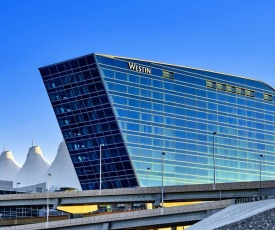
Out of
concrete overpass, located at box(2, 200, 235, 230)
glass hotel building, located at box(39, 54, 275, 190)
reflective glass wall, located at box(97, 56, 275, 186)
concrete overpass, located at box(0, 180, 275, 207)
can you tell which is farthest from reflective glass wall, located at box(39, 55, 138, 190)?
concrete overpass, located at box(2, 200, 235, 230)

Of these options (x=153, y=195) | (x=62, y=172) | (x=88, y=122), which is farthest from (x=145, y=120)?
(x=62, y=172)

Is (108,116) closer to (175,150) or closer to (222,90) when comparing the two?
(175,150)

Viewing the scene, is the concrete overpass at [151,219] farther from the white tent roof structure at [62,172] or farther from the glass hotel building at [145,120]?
the white tent roof structure at [62,172]

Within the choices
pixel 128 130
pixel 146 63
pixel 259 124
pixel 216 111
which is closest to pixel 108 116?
pixel 128 130

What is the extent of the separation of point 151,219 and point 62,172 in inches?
4273

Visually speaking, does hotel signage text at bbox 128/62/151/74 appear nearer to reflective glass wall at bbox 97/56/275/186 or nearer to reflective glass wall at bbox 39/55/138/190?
reflective glass wall at bbox 97/56/275/186

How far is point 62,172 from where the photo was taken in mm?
188875

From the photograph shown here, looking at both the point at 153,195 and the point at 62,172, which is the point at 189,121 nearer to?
→ the point at 153,195

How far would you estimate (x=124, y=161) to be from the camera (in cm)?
12244

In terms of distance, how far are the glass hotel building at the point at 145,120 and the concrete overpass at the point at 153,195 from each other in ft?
67.8

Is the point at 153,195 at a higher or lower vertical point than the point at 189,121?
lower

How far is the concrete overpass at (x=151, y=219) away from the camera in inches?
3054

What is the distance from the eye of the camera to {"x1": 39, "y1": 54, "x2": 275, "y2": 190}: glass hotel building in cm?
12262

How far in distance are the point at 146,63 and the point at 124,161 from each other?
17335mm
